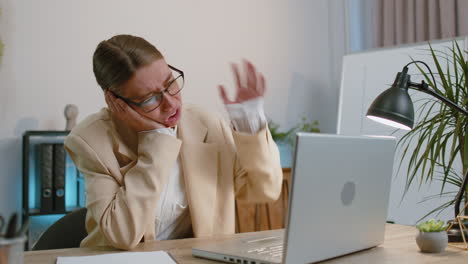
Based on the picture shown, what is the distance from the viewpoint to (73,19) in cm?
328

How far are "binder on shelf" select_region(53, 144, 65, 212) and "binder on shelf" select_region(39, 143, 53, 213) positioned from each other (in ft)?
0.08

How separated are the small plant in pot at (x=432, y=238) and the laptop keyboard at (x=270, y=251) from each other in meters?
0.34

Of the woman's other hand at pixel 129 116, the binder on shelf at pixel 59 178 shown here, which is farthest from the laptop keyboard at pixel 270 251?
the binder on shelf at pixel 59 178

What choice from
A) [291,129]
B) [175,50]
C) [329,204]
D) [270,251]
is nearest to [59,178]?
[175,50]

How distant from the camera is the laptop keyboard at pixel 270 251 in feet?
3.75

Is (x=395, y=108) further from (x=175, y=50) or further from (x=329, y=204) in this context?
(x=175, y=50)

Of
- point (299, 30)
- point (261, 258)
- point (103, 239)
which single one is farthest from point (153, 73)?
point (299, 30)

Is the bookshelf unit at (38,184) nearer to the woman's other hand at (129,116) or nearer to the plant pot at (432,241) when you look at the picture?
the woman's other hand at (129,116)

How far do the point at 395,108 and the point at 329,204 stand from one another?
38 cm

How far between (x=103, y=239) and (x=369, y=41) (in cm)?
311

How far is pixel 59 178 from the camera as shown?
299cm

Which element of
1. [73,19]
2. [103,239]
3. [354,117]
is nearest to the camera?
[103,239]

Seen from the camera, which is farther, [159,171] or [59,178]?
[59,178]

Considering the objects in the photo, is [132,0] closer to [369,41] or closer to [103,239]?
[369,41]
